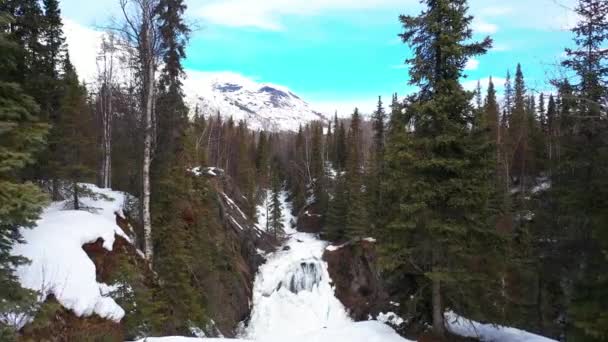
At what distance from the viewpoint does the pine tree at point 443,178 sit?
9.64 metres

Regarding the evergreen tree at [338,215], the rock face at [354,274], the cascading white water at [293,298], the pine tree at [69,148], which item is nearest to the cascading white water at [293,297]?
the cascading white water at [293,298]

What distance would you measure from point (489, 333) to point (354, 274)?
25473 millimetres

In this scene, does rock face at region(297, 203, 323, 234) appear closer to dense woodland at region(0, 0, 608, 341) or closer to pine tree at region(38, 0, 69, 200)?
dense woodland at region(0, 0, 608, 341)

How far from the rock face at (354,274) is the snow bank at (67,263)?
2548 cm

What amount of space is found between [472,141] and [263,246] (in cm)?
3358

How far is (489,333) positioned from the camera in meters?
11.0

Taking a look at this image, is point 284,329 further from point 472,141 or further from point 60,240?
point 472,141

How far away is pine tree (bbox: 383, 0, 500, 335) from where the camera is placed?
380 inches

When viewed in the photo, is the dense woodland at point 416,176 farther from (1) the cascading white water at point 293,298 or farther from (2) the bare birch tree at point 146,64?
(1) the cascading white water at point 293,298

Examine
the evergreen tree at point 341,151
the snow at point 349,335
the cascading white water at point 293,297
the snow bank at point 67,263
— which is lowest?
the cascading white water at point 293,297

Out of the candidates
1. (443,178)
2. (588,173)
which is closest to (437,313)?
(443,178)

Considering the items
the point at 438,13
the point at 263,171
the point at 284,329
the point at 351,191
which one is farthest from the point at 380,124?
the point at 438,13

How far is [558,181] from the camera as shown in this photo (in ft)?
53.6

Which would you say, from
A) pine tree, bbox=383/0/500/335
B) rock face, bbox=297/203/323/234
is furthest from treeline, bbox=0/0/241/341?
rock face, bbox=297/203/323/234
